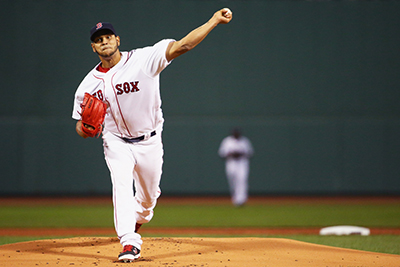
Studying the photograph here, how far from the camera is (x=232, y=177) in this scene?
11.6m

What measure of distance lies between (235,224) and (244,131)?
665 centimetres

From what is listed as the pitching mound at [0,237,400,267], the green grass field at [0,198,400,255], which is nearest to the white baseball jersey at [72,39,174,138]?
the pitching mound at [0,237,400,267]

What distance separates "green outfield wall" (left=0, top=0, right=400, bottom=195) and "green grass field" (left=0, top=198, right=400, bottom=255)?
6.95ft

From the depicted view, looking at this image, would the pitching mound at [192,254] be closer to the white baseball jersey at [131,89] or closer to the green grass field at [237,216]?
the white baseball jersey at [131,89]

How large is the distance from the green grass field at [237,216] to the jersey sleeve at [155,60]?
3.25m

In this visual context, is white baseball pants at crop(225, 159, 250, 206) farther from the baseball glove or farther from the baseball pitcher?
the baseball glove

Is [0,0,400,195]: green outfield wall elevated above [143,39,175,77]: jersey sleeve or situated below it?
above

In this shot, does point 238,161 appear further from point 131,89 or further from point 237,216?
point 131,89

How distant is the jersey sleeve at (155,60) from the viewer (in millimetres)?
3826

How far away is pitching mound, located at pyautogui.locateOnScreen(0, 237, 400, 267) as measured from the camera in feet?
12.3

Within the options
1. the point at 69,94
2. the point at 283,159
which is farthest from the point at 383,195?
the point at 69,94

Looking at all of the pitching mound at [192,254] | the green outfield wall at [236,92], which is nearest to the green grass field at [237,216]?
the pitching mound at [192,254]

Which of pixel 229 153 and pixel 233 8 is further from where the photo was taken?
pixel 233 8

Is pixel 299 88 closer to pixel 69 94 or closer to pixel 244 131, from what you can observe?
pixel 244 131
